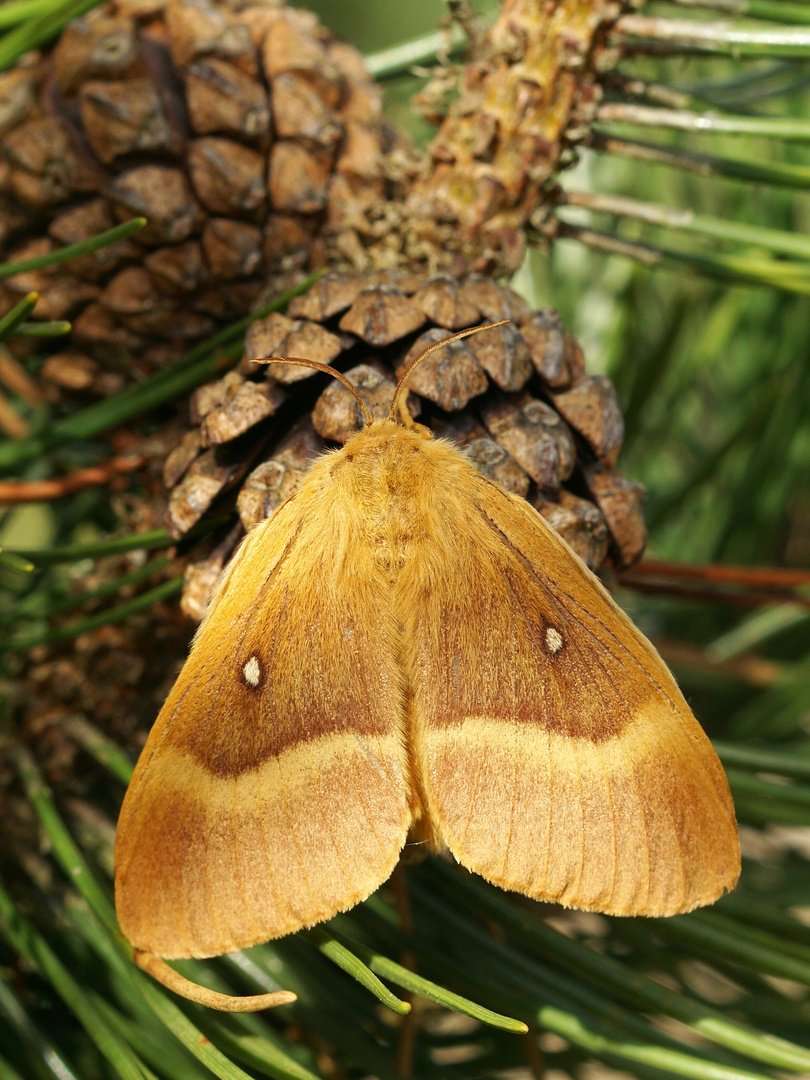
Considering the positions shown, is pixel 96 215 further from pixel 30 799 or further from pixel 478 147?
pixel 30 799

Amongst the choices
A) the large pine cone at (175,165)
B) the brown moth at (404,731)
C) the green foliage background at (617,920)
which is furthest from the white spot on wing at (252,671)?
the large pine cone at (175,165)

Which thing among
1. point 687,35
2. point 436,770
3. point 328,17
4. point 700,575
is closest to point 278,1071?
point 436,770

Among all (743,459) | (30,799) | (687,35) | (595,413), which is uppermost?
(687,35)

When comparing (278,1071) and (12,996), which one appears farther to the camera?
(12,996)

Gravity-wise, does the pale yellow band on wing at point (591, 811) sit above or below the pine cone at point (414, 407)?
below

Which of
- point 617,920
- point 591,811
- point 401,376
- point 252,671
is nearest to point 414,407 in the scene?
point 401,376

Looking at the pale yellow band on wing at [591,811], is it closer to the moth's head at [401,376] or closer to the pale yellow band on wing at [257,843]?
the pale yellow band on wing at [257,843]
